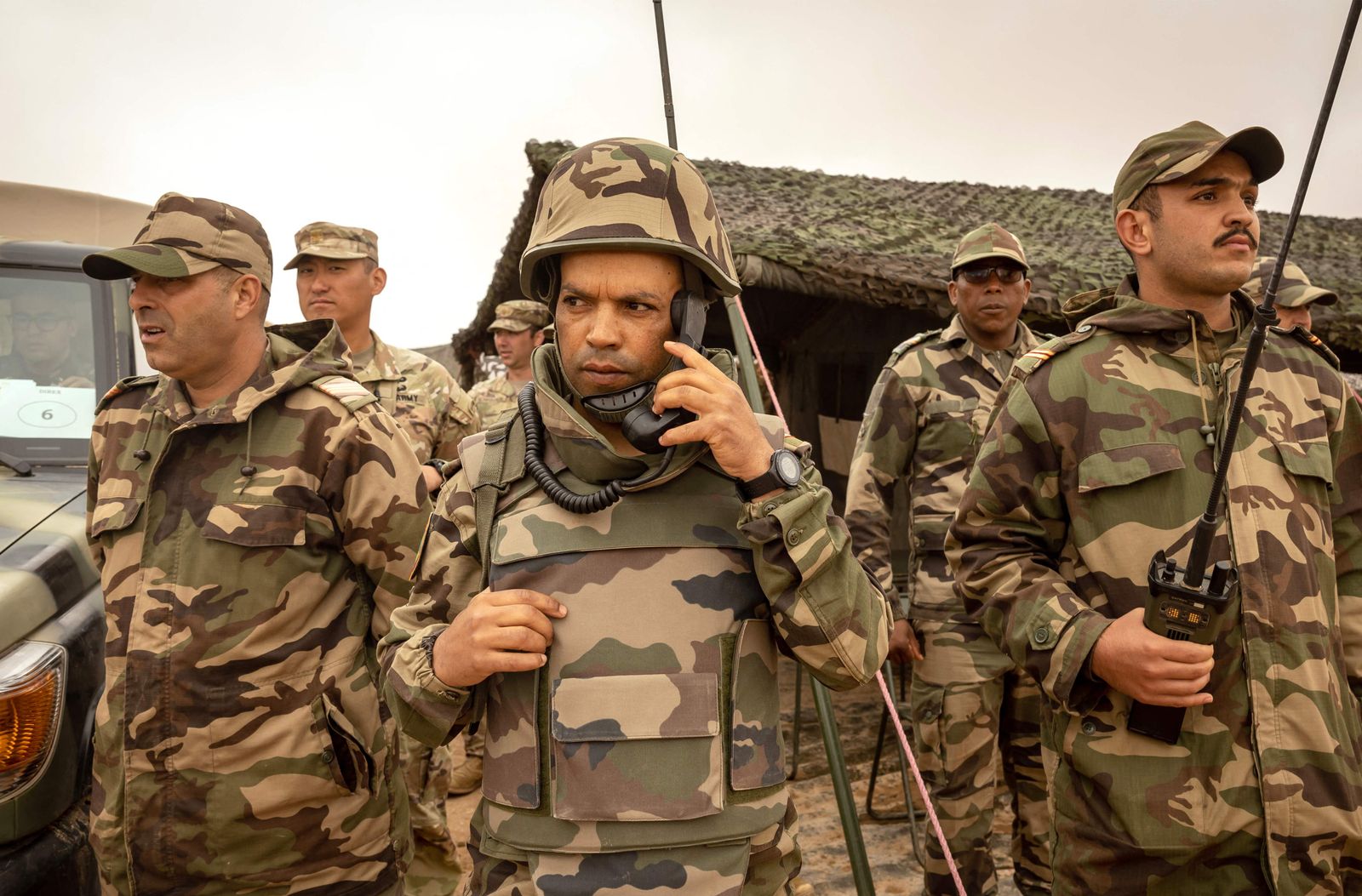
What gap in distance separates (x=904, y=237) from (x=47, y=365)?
18.5 ft

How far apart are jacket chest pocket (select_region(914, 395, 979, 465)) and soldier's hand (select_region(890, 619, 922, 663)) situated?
2.47 feet

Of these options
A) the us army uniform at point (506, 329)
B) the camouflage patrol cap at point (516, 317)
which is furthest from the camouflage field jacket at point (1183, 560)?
the camouflage patrol cap at point (516, 317)

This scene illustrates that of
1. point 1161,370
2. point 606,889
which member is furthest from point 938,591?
point 606,889

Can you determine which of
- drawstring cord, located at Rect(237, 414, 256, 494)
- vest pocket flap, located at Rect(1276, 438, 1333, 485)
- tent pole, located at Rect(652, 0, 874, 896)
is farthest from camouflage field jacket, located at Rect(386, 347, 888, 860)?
vest pocket flap, located at Rect(1276, 438, 1333, 485)

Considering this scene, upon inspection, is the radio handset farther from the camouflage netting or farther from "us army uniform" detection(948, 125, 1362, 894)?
the camouflage netting

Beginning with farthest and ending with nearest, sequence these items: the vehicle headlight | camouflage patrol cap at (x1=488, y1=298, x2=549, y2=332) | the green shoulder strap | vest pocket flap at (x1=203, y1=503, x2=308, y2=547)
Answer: camouflage patrol cap at (x1=488, y1=298, x2=549, y2=332) < vest pocket flap at (x1=203, y1=503, x2=308, y2=547) < the vehicle headlight < the green shoulder strap

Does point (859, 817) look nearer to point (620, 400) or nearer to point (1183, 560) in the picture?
point (1183, 560)

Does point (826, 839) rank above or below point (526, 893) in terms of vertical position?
below

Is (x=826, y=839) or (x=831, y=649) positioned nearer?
(x=831, y=649)

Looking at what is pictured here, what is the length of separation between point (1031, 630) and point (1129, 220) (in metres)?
1.08

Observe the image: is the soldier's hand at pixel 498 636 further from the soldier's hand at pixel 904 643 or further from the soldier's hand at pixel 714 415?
the soldier's hand at pixel 904 643

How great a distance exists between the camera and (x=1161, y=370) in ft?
7.41

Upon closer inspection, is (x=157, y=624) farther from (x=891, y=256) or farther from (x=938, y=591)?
(x=891, y=256)

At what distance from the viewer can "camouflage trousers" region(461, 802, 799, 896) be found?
1.52 m
